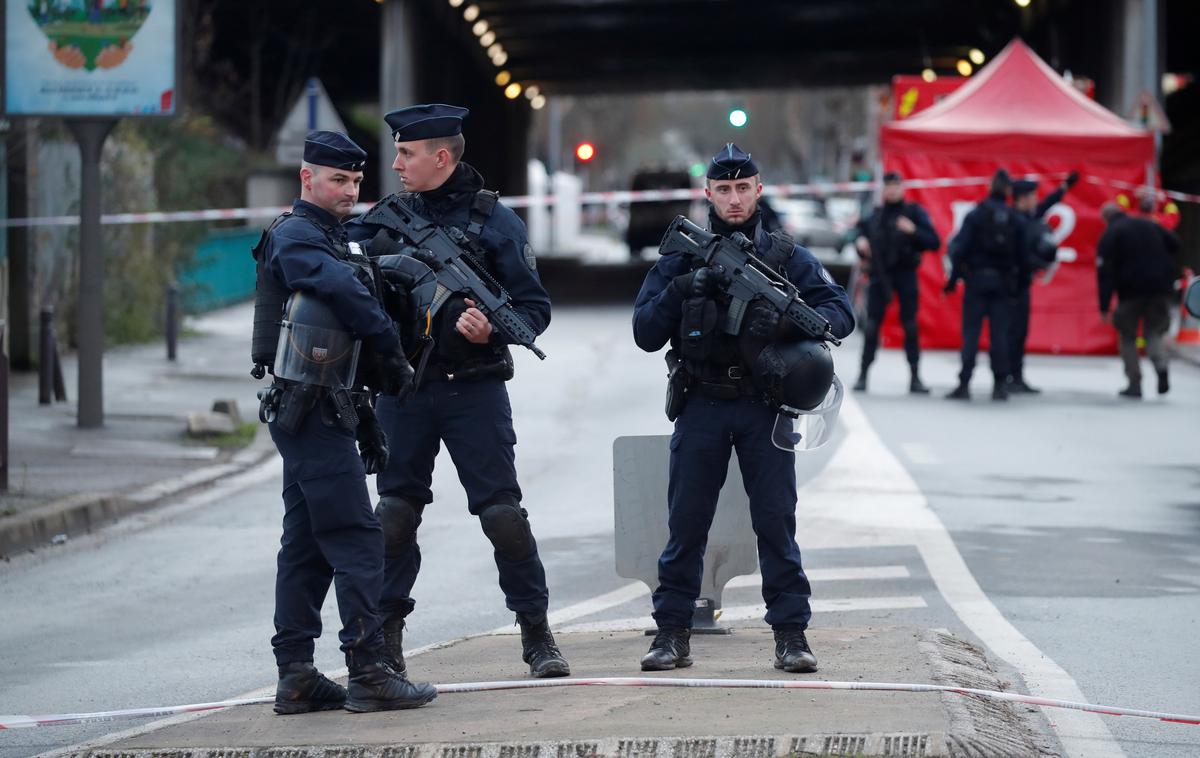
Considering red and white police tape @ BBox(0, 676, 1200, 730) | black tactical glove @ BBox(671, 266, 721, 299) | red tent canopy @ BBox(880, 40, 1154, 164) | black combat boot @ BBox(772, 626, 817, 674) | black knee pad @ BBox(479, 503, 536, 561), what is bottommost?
red and white police tape @ BBox(0, 676, 1200, 730)

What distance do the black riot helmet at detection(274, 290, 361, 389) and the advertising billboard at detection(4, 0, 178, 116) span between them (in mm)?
9067

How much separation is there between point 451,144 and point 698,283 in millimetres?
983

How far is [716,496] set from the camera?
→ 6262 millimetres

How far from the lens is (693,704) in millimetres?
5520

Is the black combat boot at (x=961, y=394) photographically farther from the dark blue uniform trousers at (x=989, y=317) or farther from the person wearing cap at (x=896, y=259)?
the person wearing cap at (x=896, y=259)

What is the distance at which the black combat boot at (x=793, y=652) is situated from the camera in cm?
598

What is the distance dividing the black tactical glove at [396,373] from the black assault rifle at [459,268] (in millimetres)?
362

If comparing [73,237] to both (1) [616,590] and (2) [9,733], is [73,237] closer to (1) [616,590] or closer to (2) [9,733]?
(1) [616,590]

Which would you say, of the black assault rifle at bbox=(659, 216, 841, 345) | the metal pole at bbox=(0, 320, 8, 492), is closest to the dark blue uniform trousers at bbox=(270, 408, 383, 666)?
the black assault rifle at bbox=(659, 216, 841, 345)

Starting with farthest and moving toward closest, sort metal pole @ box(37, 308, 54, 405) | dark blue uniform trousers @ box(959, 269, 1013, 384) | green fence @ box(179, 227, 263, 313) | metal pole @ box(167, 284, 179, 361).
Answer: green fence @ box(179, 227, 263, 313) → metal pole @ box(167, 284, 179, 361) → dark blue uniform trousers @ box(959, 269, 1013, 384) → metal pole @ box(37, 308, 54, 405)

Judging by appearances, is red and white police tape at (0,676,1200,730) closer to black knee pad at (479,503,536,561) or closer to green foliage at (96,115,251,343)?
black knee pad at (479,503,536,561)

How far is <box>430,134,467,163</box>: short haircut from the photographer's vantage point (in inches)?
235

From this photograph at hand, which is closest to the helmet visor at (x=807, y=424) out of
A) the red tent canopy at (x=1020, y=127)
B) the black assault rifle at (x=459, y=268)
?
the black assault rifle at (x=459, y=268)

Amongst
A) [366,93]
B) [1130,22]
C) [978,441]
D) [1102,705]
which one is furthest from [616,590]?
[366,93]
